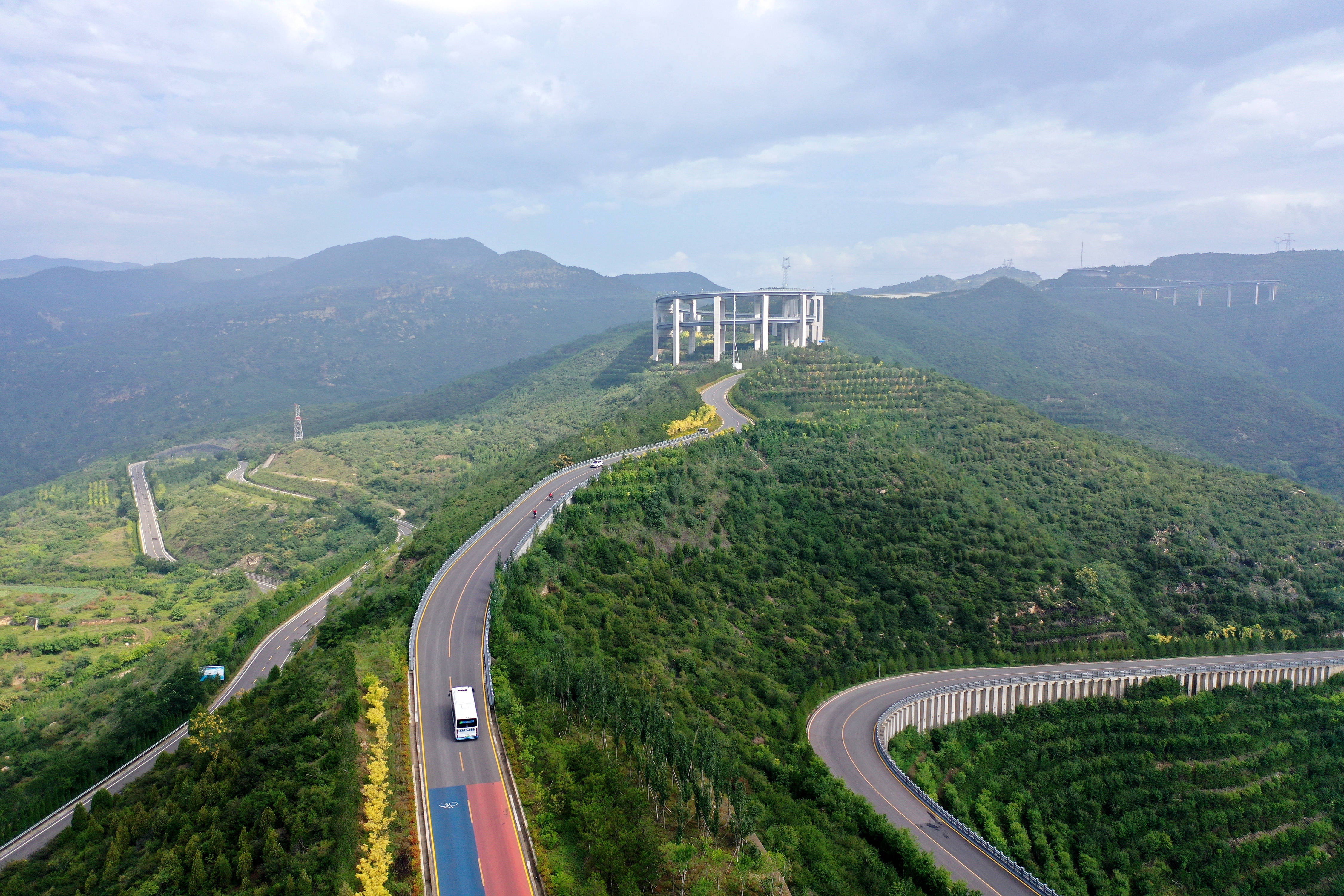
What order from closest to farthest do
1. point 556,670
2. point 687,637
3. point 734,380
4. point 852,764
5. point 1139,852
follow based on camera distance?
point 556,670
point 852,764
point 1139,852
point 687,637
point 734,380

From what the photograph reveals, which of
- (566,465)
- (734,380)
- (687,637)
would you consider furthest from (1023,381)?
(687,637)

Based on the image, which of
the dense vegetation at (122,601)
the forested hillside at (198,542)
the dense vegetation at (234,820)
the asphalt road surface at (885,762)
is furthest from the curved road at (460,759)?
the asphalt road surface at (885,762)

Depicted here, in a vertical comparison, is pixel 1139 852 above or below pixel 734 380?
below

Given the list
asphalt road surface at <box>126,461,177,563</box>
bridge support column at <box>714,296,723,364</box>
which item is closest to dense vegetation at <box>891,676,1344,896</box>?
bridge support column at <box>714,296,723,364</box>

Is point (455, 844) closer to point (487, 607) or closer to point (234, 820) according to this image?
point (234, 820)

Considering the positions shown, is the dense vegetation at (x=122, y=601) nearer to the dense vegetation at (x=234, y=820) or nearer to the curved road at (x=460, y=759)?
the dense vegetation at (x=234, y=820)

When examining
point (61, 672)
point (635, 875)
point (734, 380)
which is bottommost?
point (61, 672)

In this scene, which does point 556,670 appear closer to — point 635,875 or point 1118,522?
point 635,875

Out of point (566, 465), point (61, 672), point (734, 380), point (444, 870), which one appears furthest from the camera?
point (734, 380)

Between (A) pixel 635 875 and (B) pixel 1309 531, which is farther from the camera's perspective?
(B) pixel 1309 531
